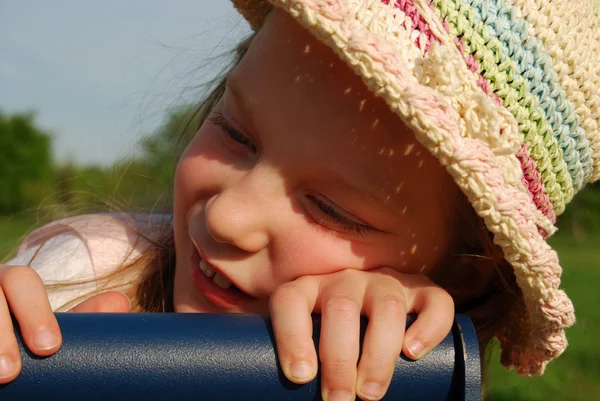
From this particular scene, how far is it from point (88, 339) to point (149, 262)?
1076mm

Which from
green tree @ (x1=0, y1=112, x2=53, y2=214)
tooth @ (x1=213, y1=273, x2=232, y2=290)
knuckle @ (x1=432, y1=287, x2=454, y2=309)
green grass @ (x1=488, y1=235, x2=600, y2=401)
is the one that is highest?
knuckle @ (x1=432, y1=287, x2=454, y2=309)

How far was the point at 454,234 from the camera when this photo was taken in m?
1.43

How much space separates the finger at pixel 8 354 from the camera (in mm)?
739

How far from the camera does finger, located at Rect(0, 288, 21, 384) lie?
2.43ft

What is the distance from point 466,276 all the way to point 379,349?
2.42 feet

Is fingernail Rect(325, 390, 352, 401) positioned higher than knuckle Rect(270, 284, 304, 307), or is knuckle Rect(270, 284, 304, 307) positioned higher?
knuckle Rect(270, 284, 304, 307)

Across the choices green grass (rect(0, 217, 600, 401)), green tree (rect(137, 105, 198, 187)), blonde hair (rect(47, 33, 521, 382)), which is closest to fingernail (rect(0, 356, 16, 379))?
blonde hair (rect(47, 33, 521, 382))

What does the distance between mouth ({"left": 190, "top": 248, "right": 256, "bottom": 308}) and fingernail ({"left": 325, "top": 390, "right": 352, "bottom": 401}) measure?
48 cm

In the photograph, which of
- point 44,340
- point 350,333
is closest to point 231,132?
point 350,333

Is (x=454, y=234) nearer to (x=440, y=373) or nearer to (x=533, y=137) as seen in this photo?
(x=533, y=137)

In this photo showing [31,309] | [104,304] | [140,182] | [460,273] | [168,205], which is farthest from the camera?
[140,182]

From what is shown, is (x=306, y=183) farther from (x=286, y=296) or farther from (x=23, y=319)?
(x=23, y=319)

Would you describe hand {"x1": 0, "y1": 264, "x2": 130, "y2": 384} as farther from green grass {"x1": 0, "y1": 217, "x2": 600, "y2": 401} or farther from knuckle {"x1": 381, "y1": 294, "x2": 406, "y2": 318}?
green grass {"x1": 0, "y1": 217, "x2": 600, "y2": 401}

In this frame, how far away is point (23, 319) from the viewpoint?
83 cm
